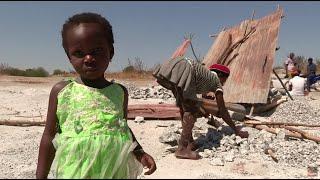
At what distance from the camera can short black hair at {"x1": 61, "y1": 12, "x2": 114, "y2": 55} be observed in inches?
78.0

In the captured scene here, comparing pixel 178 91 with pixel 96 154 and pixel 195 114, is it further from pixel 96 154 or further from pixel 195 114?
pixel 96 154

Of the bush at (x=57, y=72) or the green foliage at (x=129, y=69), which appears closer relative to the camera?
the green foliage at (x=129, y=69)

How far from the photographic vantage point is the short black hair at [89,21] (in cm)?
198

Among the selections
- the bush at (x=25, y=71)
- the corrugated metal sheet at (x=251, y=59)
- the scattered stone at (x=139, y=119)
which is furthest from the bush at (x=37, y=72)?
the scattered stone at (x=139, y=119)

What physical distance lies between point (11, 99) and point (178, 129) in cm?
523

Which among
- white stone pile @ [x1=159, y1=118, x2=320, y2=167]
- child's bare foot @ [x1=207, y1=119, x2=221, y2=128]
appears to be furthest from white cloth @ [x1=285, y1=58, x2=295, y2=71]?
white stone pile @ [x1=159, y1=118, x2=320, y2=167]

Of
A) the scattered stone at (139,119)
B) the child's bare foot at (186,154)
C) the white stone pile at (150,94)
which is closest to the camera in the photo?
the child's bare foot at (186,154)

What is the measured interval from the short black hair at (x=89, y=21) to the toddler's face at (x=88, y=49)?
0.02 m

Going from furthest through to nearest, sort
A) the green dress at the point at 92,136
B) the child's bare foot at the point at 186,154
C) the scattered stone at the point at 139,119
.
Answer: the scattered stone at the point at 139,119, the child's bare foot at the point at 186,154, the green dress at the point at 92,136

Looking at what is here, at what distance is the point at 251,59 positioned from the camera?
8945 mm

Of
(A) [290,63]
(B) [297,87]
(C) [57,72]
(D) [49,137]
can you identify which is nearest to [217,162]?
(D) [49,137]

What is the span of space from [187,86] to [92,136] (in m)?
3.07

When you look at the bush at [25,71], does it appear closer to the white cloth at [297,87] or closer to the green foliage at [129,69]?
the green foliage at [129,69]

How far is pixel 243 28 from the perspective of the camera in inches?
388
